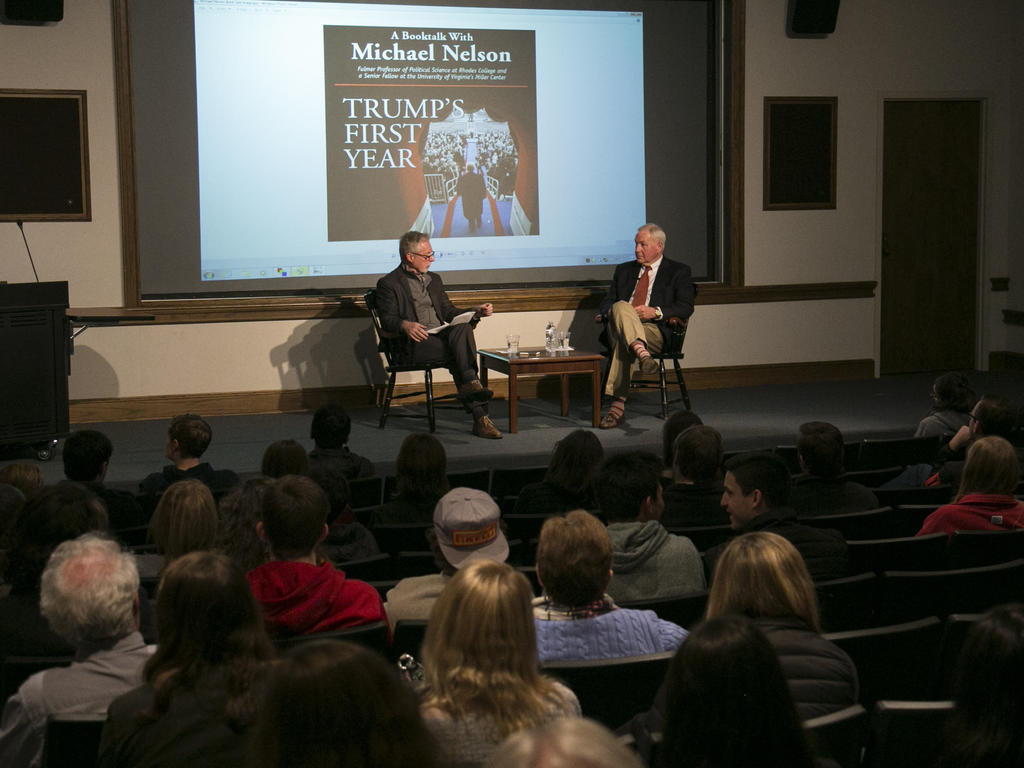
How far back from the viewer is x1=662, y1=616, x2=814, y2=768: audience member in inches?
56.5

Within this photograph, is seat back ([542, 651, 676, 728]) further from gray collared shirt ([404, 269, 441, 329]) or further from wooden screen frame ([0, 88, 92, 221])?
wooden screen frame ([0, 88, 92, 221])

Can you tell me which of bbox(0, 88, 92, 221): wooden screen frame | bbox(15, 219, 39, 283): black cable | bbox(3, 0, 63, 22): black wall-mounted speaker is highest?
bbox(3, 0, 63, 22): black wall-mounted speaker

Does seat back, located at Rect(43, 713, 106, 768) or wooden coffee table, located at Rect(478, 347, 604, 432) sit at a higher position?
wooden coffee table, located at Rect(478, 347, 604, 432)

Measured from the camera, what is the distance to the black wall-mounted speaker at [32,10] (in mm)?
7043

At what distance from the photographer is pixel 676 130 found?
8562mm

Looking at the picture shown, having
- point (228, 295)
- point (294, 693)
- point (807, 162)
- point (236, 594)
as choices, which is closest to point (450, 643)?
point (236, 594)

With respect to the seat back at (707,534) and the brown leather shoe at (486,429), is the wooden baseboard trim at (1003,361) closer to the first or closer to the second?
the brown leather shoe at (486,429)

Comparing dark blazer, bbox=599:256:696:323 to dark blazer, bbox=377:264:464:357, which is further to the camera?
dark blazer, bbox=599:256:696:323

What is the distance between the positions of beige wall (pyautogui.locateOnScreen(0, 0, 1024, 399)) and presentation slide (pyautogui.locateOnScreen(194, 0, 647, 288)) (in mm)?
526

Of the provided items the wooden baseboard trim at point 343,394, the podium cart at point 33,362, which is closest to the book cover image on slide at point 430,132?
the wooden baseboard trim at point 343,394

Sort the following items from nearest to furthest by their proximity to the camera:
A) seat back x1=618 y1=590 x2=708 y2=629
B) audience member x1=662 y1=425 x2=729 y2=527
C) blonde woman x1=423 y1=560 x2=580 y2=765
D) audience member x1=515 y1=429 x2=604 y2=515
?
blonde woman x1=423 y1=560 x2=580 y2=765 → seat back x1=618 y1=590 x2=708 y2=629 → audience member x1=662 y1=425 x2=729 y2=527 → audience member x1=515 y1=429 x2=604 y2=515

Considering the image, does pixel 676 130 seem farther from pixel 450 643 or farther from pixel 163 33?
pixel 450 643

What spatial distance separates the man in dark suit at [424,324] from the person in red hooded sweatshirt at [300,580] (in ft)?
13.8

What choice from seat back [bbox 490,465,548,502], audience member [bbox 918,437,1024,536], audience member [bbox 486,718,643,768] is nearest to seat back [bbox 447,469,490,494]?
seat back [bbox 490,465,548,502]
